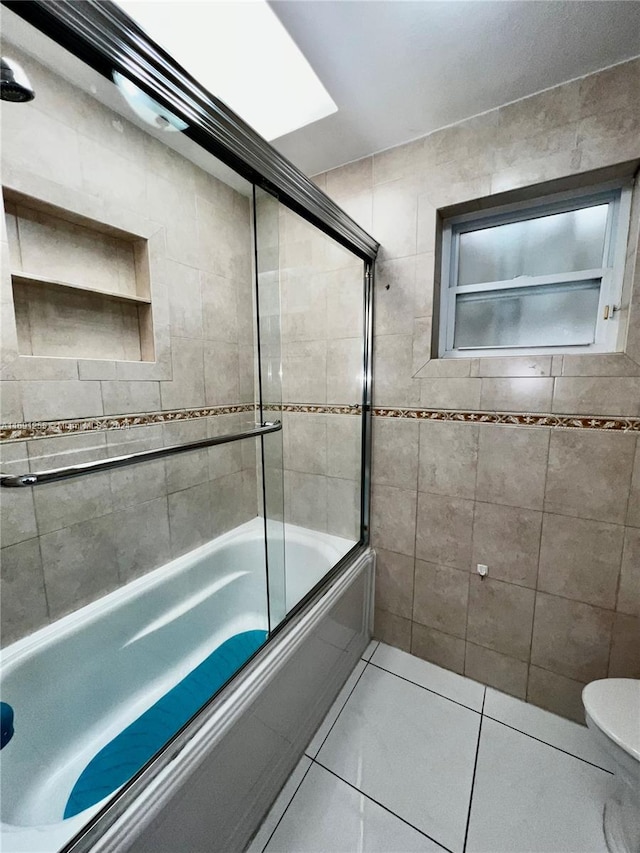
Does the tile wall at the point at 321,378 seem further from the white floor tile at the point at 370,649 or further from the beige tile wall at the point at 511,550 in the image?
the white floor tile at the point at 370,649

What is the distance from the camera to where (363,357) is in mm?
1612

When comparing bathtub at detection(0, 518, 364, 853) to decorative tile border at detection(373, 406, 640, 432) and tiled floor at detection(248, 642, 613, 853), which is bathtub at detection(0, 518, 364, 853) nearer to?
tiled floor at detection(248, 642, 613, 853)

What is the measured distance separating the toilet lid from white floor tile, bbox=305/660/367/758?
0.88 metres

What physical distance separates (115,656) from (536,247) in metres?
2.34

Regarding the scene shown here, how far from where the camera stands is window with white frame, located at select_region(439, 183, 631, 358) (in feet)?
4.02

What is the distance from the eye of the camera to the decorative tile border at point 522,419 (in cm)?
115

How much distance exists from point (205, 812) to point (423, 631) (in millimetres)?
1097

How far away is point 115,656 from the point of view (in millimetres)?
1361

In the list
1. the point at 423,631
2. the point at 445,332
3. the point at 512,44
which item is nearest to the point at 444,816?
the point at 423,631

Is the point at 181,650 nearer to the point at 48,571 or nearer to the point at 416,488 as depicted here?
the point at 48,571

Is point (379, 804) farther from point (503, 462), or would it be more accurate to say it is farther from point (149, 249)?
point (149, 249)

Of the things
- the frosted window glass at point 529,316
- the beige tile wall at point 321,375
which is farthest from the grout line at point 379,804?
the frosted window glass at point 529,316

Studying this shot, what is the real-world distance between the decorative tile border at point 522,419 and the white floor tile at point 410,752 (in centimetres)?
120

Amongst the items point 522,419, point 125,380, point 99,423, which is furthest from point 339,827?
point 125,380
